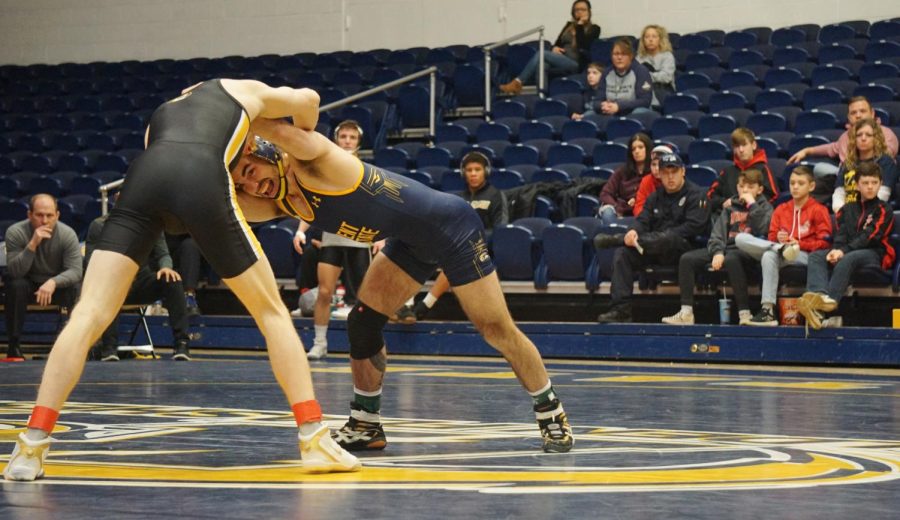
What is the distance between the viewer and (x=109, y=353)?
10.9 meters

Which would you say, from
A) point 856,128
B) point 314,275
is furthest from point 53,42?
point 856,128

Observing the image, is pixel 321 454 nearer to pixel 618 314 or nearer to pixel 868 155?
pixel 618 314

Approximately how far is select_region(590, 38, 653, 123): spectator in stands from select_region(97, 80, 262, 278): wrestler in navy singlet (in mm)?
10044

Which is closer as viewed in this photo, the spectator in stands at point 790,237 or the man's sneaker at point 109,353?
the spectator in stands at point 790,237

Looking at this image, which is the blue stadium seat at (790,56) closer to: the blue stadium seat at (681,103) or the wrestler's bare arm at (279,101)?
the blue stadium seat at (681,103)

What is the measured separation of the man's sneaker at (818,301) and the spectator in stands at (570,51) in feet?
22.1

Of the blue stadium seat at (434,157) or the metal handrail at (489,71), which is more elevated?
the metal handrail at (489,71)

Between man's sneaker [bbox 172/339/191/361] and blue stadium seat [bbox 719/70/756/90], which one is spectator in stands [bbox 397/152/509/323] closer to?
man's sneaker [bbox 172/339/191/361]

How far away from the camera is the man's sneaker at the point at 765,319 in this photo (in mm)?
10289

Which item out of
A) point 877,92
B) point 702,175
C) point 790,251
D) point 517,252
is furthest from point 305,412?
point 877,92

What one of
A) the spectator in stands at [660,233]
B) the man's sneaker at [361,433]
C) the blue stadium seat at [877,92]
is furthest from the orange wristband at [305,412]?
the blue stadium seat at [877,92]

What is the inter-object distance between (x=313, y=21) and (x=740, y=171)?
10163 mm

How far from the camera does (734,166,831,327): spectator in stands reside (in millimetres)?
10258

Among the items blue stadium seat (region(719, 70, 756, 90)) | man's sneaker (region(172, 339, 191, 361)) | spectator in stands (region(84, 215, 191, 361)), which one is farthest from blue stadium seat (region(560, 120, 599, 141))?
man's sneaker (region(172, 339, 191, 361))
